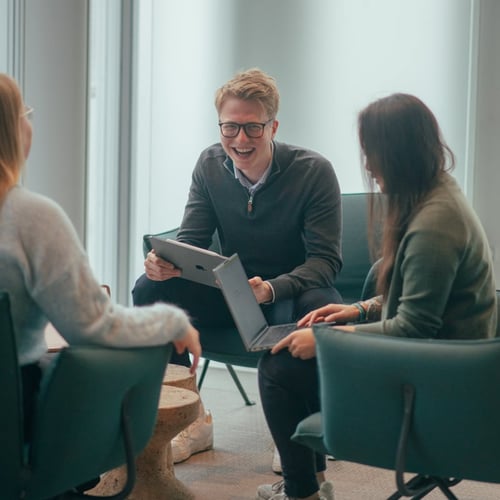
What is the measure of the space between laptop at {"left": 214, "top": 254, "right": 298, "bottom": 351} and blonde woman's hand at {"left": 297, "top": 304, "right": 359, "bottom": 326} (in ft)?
0.36

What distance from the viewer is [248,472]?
10.2 feet

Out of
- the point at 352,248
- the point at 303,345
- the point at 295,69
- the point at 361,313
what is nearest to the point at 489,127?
the point at 352,248

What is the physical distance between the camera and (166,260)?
10.0 feet

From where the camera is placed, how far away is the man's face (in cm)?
312

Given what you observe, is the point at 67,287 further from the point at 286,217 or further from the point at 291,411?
the point at 286,217

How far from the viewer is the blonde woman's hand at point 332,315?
2557mm

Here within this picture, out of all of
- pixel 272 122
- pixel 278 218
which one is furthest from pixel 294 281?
pixel 272 122

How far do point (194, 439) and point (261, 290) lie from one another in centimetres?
68

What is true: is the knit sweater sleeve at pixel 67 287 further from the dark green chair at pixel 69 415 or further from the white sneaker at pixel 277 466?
the white sneaker at pixel 277 466

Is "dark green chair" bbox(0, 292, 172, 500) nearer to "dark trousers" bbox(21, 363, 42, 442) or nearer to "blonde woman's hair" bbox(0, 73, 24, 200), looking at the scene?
"dark trousers" bbox(21, 363, 42, 442)

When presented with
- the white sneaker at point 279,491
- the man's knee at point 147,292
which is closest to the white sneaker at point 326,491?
the white sneaker at point 279,491

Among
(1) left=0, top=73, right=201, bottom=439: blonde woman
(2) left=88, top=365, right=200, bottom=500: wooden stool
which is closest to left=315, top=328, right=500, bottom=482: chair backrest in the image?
(1) left=0, top=73, right=201, bottom=439: blonde woman

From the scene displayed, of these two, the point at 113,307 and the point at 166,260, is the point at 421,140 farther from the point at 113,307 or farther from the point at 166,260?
the point at 166,260

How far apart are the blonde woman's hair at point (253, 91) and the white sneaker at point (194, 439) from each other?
115cm
